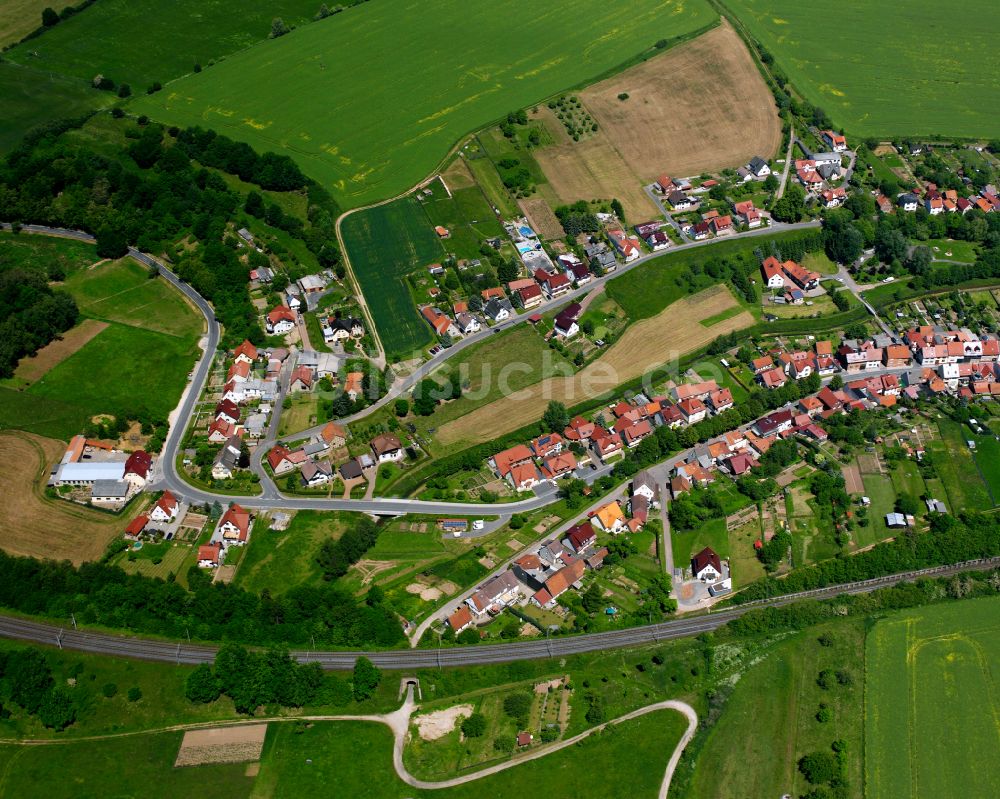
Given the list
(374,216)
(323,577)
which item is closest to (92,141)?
(374,216)

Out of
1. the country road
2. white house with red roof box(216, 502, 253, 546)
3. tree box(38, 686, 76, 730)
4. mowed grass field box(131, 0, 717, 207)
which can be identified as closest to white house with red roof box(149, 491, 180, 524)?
white house with red roof box(216, 502, 253, 546)

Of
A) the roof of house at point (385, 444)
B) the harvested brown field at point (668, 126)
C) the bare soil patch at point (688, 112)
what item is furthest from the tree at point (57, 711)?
the bare soil patch at point (688, 112)

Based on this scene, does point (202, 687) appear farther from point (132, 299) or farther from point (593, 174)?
point (593, 174)

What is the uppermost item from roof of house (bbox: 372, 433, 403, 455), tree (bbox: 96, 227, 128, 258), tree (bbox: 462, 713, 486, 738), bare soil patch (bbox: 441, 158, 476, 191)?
tree (bbox: 96, 227, 128, 258)

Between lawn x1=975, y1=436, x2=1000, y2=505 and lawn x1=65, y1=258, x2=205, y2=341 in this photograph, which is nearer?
lawn x1=975, y1=436, x2=1000, y2=505

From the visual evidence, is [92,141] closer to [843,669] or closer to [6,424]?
[6,424]

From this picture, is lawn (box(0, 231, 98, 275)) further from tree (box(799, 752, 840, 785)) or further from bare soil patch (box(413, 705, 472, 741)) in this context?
tree (box(799, 752, 840, 785))

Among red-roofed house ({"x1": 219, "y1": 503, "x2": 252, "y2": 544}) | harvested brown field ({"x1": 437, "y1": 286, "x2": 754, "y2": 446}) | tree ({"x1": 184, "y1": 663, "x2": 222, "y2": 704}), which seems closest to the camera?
tree ({"x1": 184, "y1": 663, "x2": 222, "y2": 704})
